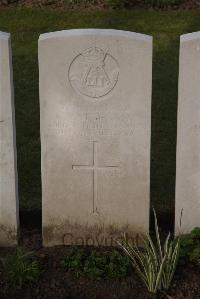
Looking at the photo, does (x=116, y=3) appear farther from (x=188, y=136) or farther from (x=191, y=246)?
(x=191, y=246)

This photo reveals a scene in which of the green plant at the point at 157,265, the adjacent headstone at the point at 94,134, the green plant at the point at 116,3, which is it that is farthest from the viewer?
the green plant at the point at 116,3

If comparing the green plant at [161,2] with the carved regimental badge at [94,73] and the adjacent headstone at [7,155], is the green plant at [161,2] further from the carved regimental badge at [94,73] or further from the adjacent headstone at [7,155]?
the adjacent headstone at [7,155]

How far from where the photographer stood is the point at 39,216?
19.2 ft

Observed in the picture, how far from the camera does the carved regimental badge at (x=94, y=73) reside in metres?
4.79

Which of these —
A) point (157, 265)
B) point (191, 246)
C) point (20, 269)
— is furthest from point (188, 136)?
point (20, 269)

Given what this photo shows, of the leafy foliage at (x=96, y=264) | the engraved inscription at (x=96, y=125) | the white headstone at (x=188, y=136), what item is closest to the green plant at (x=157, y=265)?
the leafy foliage at (x=96, y=264)

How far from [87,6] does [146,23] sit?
49.4 inches

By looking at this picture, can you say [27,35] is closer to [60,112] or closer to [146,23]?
[146,23]

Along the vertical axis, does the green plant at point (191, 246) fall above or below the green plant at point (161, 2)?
below

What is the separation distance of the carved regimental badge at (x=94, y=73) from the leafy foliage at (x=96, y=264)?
4.04 ft

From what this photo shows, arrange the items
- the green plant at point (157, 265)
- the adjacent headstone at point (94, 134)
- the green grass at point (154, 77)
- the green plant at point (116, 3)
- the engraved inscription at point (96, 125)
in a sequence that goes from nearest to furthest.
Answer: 1. the green plant at point (157, 265)
2. the adjacent headstone at point (94, 134)
3. the engraved inscription at point (96, 125)
4. the green grass at point (154, 77)
5. the green plant at point (116, 3)

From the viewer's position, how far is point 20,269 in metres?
4.84

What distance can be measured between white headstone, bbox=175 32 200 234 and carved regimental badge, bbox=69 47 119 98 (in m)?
0.51

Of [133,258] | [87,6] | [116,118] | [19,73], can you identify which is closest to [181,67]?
[116,118]
